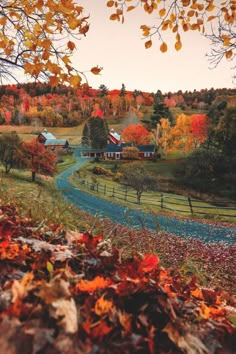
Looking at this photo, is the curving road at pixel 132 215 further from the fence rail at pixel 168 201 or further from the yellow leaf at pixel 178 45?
the yellow leaf at pixel 178 45

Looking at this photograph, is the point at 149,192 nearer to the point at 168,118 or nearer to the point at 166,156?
the point at 166,156

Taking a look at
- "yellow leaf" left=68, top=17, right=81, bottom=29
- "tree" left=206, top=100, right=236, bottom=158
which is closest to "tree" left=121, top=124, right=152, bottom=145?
"tree" left=206, top=100, right=236, bottom=158

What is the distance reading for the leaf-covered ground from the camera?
1.12m

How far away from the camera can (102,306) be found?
130cm

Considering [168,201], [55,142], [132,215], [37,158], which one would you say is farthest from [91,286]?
[55,142]

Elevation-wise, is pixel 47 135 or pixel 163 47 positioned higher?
pixel 163 47

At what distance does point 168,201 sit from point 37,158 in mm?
7213

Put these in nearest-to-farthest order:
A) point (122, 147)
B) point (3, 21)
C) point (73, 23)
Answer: point (73, 23) → point (3, 21) → point (122, 147)

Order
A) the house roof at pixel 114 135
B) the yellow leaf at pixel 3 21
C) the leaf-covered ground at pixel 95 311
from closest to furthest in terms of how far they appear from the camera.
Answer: the leaf-covered ground at pixel 95 311
the yellow leaf at pixel 3 21
the house roof at pixel 114 135

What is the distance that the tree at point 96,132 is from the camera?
21312 millimetres

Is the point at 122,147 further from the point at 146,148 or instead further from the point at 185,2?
the point at 185,2

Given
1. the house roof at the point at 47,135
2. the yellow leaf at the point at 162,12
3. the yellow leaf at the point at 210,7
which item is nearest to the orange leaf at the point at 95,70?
the yellow leaf at the point at 162,12

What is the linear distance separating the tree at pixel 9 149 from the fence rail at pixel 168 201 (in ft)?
12.0

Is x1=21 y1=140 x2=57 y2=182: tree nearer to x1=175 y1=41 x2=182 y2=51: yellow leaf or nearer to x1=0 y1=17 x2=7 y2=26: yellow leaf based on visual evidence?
x1=0 y1=17 x2=7 y2=26: yellow leaf
